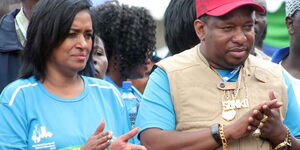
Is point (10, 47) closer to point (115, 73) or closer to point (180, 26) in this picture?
point (180, 26)

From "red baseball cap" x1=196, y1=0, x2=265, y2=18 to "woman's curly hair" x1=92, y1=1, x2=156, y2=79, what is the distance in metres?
1.99

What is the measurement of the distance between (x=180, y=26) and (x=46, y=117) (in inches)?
66.6

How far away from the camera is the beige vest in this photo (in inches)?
192

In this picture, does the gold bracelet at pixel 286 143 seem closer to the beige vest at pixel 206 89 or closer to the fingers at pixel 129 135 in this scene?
the beige vest at pixel 206 89

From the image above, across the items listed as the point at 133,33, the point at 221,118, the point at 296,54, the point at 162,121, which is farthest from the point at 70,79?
the point at 296,54

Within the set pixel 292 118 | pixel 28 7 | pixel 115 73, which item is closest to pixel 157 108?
pixel 292 118

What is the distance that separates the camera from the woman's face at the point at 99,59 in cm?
645

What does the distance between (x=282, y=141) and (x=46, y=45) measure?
1601 millimetres

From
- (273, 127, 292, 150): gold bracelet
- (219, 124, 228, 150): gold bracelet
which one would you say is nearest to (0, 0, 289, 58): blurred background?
(273, 127, 292, 150): gold bracelet

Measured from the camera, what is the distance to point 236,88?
4.99 metres

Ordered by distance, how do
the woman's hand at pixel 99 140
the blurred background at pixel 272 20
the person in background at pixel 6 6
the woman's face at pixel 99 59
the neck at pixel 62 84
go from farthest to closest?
the blurred background at pixel 272 20 < the person in background at pixel 6 6 < the woman's face at pixel 99 59 < the neck at pixel 62 84 < the woman's hand at pixel 99 140

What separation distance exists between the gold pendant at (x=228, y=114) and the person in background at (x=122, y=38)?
2.12 m

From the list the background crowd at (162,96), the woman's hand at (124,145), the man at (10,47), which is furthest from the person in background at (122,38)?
the woman's hand at (124,145)

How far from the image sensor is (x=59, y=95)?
4.96 meters
